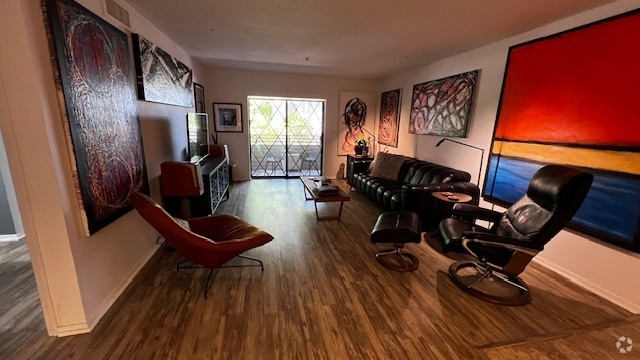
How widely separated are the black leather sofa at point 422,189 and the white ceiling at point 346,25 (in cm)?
165

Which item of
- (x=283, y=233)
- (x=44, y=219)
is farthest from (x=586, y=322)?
(x=44, y=219)

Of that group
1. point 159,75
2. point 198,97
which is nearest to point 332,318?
point 159,75

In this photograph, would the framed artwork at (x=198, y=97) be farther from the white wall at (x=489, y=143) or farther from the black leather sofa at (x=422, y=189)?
the white wall at (x=489, y=143)

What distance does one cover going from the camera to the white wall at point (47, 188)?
1.30m

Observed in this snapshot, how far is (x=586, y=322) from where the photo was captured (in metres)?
1.83

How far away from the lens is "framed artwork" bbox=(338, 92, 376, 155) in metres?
5.96

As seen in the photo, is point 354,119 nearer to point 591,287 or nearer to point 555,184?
point 555,184

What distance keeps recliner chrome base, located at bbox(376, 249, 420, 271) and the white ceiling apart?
7.41 feet

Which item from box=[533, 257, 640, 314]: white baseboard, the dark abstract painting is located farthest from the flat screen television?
box=[533, 257, 640, 314]: white baseboard

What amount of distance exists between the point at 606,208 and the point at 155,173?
13.5 feet

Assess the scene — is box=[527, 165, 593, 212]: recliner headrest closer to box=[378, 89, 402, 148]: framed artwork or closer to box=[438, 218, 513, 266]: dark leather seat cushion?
box=[438, 218, 513, 266]: dark leather seat cushion

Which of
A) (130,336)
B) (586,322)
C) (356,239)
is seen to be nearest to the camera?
(130,336)

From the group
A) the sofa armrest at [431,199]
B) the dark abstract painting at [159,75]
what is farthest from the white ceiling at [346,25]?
the sofa armrest at [431,199]

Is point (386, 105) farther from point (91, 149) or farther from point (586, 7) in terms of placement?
point (91, 149)
